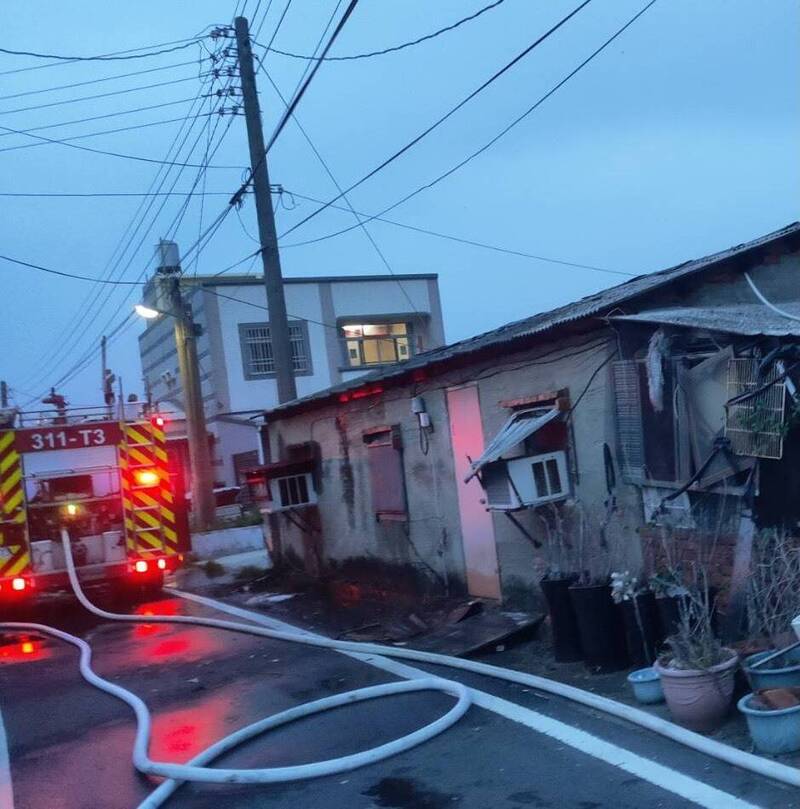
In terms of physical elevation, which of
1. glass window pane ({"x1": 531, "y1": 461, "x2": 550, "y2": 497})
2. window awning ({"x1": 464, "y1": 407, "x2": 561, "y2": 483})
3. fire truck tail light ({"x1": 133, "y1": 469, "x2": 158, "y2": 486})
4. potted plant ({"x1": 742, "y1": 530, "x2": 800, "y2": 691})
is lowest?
potted plant ({"x1": 742, "y1": 530, "x2": 800, "y2": 691})

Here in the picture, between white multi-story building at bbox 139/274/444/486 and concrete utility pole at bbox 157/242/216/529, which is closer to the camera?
concrete utility pole at bbox 157/242/216/529

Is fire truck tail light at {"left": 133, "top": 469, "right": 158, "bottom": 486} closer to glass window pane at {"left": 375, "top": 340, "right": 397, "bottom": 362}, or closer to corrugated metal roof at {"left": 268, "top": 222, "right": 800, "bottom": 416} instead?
corrugated metal roof at {"left": 268, "top": 222, "right": 800, "bottom": 416}

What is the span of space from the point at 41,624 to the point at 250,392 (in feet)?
67.3

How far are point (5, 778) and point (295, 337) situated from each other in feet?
93.5

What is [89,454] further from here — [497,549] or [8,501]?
[497,549]

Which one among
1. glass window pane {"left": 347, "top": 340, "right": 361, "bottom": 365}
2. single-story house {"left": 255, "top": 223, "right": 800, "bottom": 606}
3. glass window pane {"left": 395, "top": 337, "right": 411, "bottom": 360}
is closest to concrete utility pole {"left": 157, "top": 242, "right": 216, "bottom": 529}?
single-story house {"left": 255, "top": 223, "right": 800, "bottom": 606}

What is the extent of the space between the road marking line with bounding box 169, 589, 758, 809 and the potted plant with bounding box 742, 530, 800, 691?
2.74 feet

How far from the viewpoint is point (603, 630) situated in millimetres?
8078

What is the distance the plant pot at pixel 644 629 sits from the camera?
25.3 feet

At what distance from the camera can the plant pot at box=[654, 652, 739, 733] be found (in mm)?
6316

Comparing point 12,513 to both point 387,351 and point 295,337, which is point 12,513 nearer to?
point 295,337

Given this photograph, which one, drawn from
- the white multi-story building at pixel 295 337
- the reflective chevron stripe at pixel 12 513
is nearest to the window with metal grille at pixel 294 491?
the reflective chevron stripe at pixel 12 513

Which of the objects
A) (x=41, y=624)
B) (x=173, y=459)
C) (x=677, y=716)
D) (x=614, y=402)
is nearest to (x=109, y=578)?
(x=41, y=624)

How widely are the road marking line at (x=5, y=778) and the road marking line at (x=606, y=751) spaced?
3.25m
